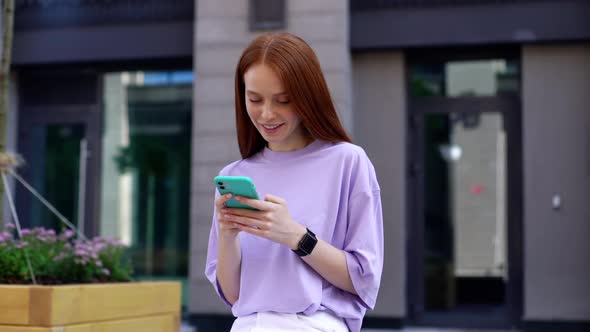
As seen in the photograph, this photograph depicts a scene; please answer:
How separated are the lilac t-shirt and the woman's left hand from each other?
89 mm

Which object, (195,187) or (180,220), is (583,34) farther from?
(180,220)

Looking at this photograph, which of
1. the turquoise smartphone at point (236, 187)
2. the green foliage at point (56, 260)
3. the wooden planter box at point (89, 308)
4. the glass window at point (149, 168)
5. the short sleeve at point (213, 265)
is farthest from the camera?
the glass window at point (149, 168)

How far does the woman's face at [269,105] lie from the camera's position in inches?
61.1

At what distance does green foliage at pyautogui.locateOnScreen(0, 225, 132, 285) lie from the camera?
4.19m

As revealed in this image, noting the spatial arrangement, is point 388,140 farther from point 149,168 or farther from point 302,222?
point 302,222

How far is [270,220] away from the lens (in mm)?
1443

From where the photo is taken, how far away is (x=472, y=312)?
809 centimetres

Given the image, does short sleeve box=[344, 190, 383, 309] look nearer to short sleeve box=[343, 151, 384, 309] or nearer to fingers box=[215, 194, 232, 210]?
short sleeve box=[343, 151, 384, 309]

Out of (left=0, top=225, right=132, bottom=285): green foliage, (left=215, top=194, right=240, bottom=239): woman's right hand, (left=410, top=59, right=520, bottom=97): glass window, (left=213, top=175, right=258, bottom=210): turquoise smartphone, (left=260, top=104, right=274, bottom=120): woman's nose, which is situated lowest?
(left=0, top=225, right=132, bottom=285): green foliage

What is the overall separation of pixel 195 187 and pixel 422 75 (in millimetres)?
2507

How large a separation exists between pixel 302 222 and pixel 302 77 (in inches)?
10.7

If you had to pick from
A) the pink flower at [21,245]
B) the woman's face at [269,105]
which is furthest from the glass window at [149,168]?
the woman's face at [269,105]

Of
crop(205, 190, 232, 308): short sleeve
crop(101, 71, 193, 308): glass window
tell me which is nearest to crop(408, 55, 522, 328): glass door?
crop(101, 71, 193, 308): glass window

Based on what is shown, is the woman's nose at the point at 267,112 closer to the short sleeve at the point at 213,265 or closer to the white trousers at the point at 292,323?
the short sleeve at the point at 213,265
